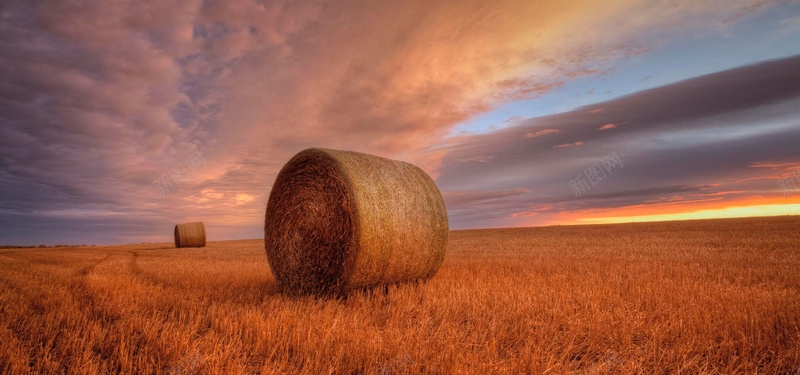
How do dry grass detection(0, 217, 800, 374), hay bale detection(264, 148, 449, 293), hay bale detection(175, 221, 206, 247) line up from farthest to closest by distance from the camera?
hay bale detection(175, 221, 206, 247), hay bale detection(264, 148, 449, 293), dry grass detection(0, 217, 800, 374)

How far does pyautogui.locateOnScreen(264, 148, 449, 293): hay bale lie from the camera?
5512 mm

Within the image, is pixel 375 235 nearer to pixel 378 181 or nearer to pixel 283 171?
pixel 378 181

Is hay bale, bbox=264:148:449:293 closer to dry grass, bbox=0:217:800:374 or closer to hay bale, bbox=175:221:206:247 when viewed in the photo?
dry grass, bbox=0:217:800:374

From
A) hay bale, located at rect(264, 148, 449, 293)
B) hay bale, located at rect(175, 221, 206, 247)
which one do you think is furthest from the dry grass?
hay bale, located at rect(175, 221, 206, 247)

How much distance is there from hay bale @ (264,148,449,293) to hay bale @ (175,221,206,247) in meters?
22.1

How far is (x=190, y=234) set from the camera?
25734mm

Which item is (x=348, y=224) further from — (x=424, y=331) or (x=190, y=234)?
(x=190, y=234)

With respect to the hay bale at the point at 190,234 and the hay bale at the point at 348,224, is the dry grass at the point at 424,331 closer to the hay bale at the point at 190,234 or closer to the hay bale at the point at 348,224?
the hay bale at the point at 348,224

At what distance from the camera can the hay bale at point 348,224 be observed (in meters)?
5.51

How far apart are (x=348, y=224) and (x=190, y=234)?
24464mm

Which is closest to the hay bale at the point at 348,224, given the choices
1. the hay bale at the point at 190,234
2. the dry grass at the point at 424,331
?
the dry grass at the point at 424,331

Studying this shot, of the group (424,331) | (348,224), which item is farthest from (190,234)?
(424,331)

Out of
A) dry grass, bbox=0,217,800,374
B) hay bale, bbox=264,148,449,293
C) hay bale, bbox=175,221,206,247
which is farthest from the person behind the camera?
hay bale, bbox=175,221,206,247

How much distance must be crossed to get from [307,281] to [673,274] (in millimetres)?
6633
